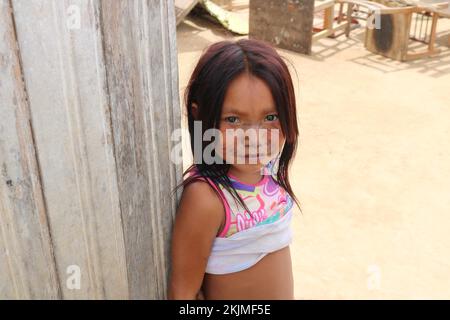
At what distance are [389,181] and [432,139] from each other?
0.91 m

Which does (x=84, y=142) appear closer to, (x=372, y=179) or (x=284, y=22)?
(x=372, y=179)

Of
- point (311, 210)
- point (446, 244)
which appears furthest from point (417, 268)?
point (311, 210)

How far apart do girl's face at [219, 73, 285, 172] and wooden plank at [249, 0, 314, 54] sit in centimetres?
561

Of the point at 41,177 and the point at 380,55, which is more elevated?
the point at 41,177

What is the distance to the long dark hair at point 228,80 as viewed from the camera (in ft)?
4.22

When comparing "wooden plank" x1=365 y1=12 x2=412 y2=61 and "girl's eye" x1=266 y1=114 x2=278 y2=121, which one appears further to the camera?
"wooden plank" x1=365 y1=12 x2=412 y2=61

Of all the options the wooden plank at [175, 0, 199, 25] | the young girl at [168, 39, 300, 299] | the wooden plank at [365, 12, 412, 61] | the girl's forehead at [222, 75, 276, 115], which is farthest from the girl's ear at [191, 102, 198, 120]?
the wooden plank at [175, 0, 199, 25]

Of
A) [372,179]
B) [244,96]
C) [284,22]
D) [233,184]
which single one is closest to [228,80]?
[244,96]

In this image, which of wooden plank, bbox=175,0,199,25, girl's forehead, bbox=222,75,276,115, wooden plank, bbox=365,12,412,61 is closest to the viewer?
girl's forehead, bbox=222,75,276,115

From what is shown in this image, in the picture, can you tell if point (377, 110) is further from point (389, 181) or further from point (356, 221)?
point (356, 221)

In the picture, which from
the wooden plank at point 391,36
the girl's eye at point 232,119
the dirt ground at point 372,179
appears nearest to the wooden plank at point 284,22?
the dirt ground at point 372,179

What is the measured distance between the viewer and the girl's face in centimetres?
128

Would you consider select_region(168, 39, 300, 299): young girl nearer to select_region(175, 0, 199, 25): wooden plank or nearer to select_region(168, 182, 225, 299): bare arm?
select_region(168, 182, 225, 299): bare arm

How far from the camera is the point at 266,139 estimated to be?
1.33 m
